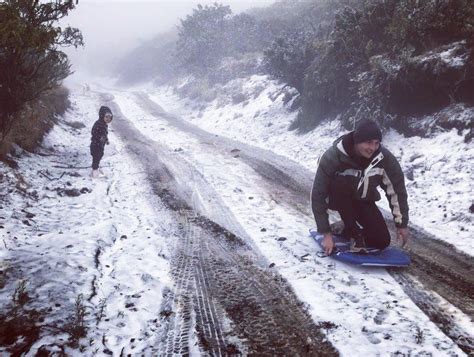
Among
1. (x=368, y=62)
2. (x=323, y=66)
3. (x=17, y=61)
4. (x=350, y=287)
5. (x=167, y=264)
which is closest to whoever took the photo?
(x=350, y=287)

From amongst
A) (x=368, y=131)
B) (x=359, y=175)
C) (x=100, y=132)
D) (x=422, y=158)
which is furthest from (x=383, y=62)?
(x=100, y=132)

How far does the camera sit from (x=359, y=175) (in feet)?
14.6

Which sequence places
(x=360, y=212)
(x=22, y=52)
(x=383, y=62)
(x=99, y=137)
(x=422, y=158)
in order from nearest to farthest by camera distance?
(x=360, y=212) < (x=22, y=52) < (x=422, y=158) < (x=99, y=137) < (x=383, y=62)

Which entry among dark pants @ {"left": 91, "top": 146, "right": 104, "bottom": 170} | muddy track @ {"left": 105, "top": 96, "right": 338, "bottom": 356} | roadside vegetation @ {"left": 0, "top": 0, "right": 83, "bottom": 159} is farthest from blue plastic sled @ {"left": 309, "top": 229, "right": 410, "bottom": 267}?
dark pants @ {"left": 91, "top": 146, "right": 104, "bottom": 170}

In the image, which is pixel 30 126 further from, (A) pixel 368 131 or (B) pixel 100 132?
(A) pixel 368 131

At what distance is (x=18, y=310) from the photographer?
10.9 feet

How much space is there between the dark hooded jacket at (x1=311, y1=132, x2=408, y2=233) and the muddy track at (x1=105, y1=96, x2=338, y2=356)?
1.05 meters

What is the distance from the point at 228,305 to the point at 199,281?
60 centimetres

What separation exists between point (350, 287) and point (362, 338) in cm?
90

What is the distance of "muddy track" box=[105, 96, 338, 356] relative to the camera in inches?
123

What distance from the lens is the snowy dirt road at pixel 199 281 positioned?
10.3ft

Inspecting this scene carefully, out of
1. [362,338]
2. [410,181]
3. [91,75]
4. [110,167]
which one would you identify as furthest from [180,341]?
[91,75]

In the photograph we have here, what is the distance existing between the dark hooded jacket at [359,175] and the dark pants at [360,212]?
0.07m

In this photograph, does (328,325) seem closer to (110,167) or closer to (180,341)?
(180,341)
